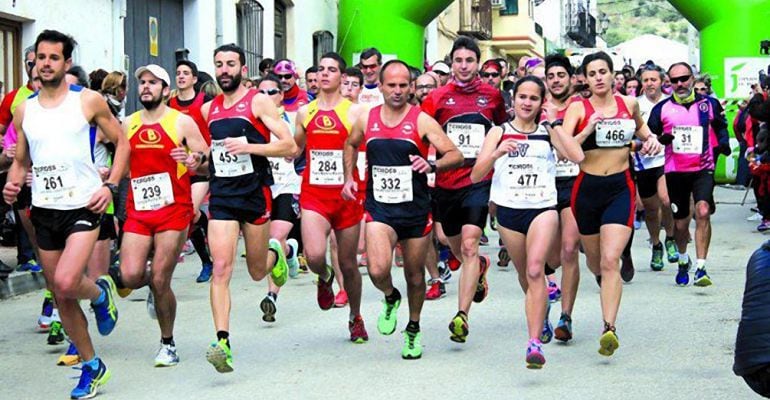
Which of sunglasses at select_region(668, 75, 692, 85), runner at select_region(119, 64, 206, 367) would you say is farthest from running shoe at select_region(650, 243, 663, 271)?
runner at select_region(119, 64, 206, 367)

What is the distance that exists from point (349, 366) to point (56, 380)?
167cm

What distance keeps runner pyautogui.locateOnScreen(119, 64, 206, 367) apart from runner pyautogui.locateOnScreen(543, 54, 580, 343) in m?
2.26

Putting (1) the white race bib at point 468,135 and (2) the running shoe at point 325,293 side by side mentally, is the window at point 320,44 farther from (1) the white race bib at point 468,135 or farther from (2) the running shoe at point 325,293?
(2) the running shoe at point 325,293

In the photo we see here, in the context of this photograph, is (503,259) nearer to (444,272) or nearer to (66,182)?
(444,272)

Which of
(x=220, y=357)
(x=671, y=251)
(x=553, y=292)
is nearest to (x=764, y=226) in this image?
(x=671, y=251)

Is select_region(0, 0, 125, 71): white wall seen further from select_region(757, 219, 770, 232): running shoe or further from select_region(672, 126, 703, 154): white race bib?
select_region(757, 219, 770, 232): running shoe

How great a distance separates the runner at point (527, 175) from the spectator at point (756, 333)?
3.60 meters

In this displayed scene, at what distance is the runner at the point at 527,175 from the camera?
26.6ft

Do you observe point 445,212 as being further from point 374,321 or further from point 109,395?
point 109,395

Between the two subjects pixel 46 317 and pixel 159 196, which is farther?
pixel 46 317

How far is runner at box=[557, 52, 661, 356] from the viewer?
331 inches

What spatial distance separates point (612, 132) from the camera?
28.1 ft

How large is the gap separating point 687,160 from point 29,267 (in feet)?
19.4

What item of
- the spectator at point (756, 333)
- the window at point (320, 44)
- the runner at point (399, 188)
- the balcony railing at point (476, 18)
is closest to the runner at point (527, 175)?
the runner at point (399, 188)
